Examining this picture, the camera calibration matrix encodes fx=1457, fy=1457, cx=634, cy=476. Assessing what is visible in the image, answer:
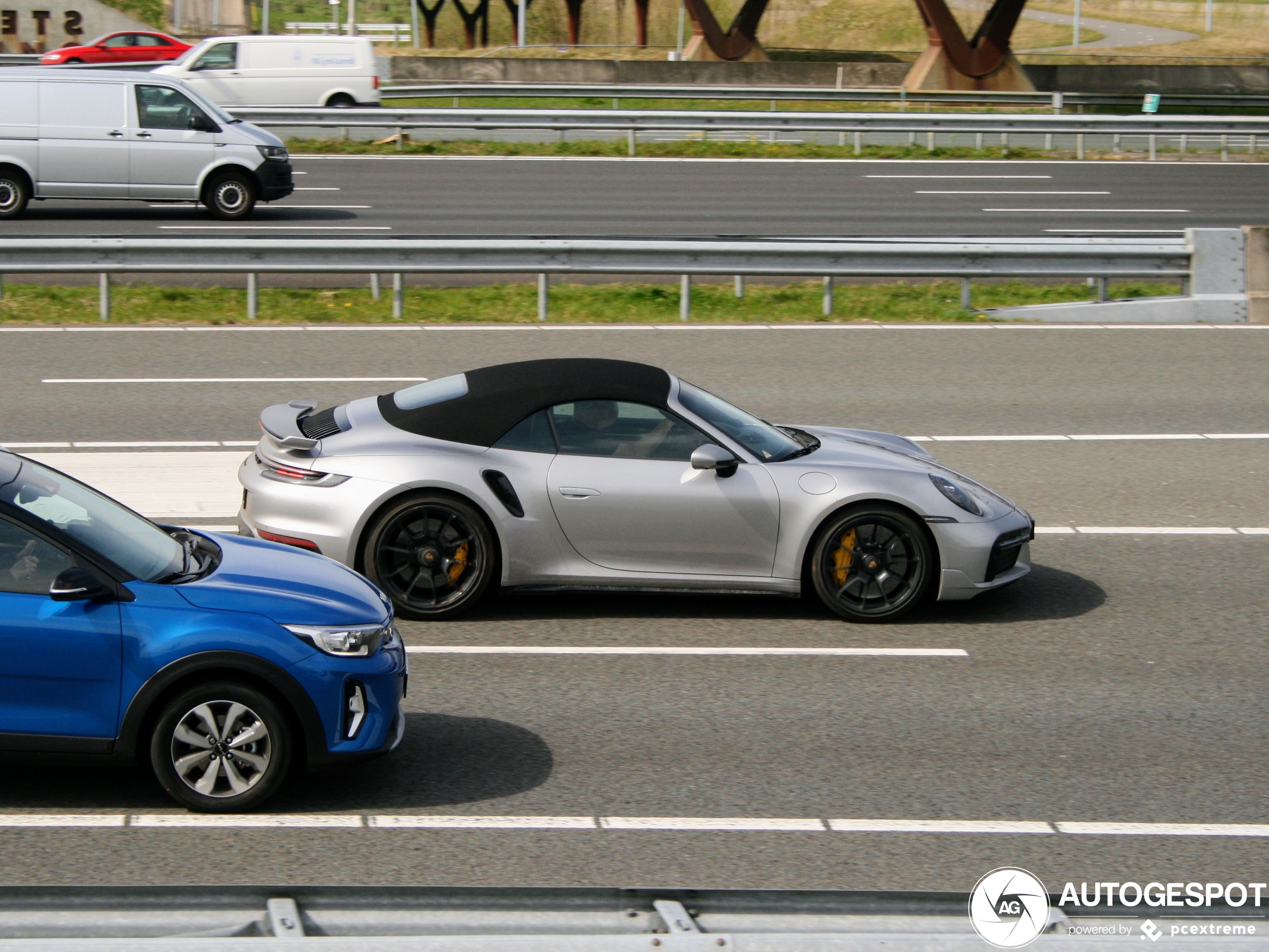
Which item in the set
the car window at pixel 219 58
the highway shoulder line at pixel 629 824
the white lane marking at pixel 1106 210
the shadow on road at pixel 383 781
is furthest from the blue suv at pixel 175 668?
the car window at pixel 219 58

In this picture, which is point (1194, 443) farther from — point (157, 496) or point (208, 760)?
point (208, 760)

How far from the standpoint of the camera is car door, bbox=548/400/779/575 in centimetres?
725

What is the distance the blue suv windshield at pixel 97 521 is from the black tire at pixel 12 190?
56.8 ft

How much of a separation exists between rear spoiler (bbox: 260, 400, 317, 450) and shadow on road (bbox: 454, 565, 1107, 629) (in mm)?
1219

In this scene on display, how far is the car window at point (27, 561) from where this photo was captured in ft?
16.3

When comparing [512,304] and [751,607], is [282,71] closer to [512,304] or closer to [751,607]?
[512,304]

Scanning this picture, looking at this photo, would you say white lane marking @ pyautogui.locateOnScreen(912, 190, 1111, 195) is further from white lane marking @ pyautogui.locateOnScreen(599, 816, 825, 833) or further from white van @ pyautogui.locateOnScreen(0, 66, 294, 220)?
white lane marking @ pyautogui.locateOnScreen(599, 816, 825, 833)

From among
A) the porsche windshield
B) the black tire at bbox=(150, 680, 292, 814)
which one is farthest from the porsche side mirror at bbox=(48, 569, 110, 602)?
the porsche windshield

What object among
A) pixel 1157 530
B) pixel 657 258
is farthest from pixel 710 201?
pixel 1157 530

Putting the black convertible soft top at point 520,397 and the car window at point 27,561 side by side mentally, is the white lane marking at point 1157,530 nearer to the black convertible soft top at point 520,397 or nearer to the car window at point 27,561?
the black convertible soft top at point 520,397

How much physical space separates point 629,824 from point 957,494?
122 inches

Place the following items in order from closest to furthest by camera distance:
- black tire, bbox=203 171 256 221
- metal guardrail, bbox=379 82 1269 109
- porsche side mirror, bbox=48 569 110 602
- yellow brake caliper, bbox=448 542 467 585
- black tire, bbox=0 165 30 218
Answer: porsche side mirror, bbox=48 569 110 602, yellow brake caliper, bbox=448 542 467 585, black tire, bbox=0 165 30 218, black tire, bbox=203 171 256 221, metal guardrail, bbox=379 82 1269 109

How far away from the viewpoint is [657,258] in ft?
53.7

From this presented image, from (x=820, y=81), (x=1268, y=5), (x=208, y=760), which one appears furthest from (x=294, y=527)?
(x=1268, y=5)
